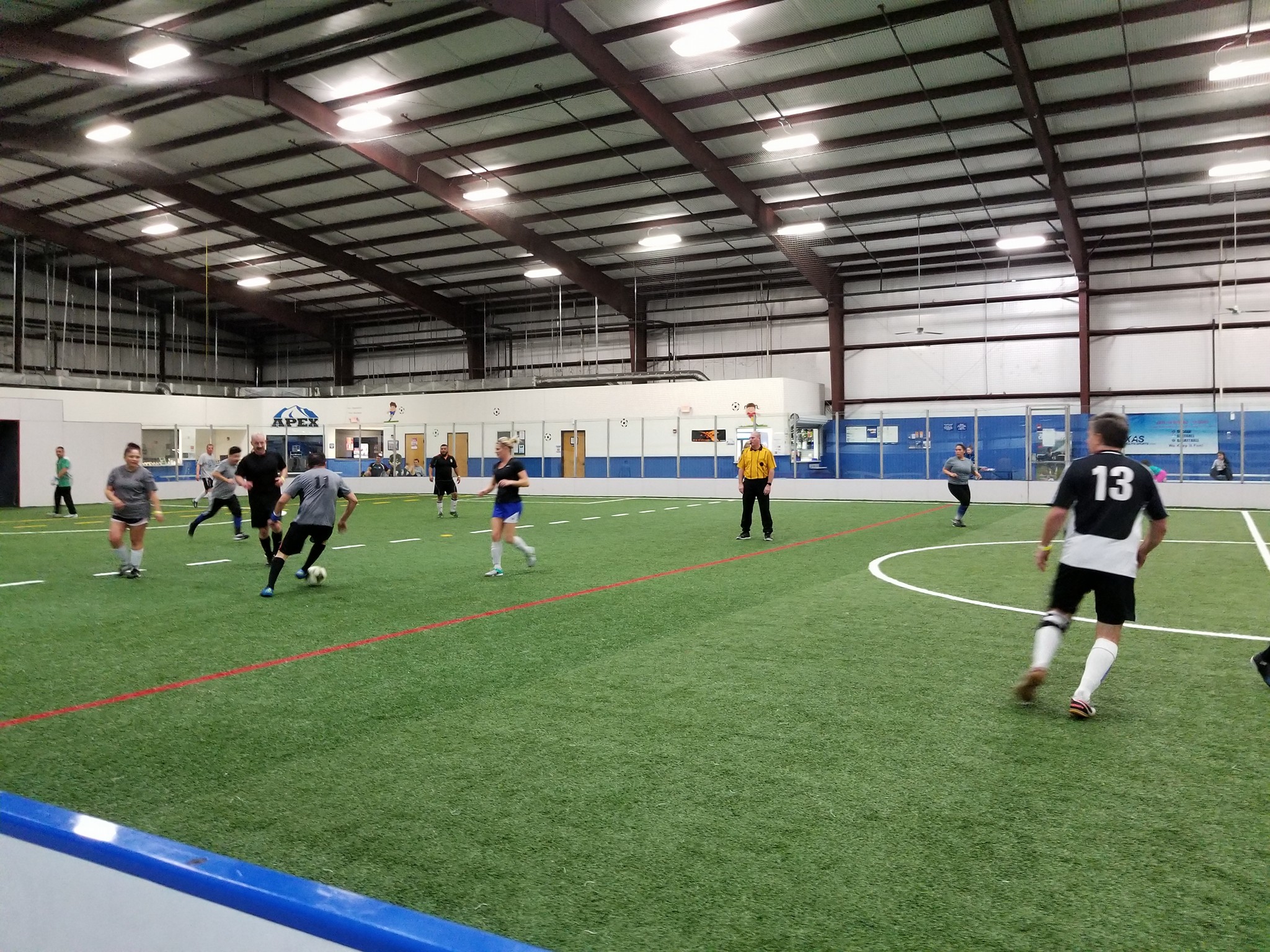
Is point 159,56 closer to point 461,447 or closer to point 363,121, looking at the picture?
point 363,121

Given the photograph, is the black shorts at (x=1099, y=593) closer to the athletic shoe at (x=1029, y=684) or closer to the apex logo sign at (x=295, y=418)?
the athletic shoe at (x=1029, y=684)

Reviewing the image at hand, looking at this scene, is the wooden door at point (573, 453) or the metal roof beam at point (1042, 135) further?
the wooden door at point (573, 453)

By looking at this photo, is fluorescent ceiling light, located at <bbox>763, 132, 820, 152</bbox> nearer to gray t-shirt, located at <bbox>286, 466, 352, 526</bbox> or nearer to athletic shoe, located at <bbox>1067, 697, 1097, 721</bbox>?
gray t-shirt, located at <bbox>286, 466, 352, 526</bbox>

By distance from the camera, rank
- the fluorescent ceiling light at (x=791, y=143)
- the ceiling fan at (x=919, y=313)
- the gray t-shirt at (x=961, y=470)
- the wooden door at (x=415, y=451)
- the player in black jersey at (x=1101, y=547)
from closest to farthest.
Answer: the player in black jersey at (x=1101, y=547) < the gray t-shirt at (x=961, y=470) < the fluorescent ceiling light at (x=791, y=143) < the ceiling fan at (x=919, y=313) < the wooden door at (x=415, y=451)

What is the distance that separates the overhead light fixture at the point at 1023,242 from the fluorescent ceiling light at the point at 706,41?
47.6 ft

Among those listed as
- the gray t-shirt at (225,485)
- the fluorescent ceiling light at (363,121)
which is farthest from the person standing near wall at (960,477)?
the fluorescent ceiling light at (363,121)

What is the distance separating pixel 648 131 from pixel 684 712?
22.1 metres

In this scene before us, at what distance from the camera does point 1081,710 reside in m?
5.17

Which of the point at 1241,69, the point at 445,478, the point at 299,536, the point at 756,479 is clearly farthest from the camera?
the point at 445,478

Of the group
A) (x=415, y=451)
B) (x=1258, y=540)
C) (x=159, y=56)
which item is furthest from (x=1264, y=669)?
(x=415, y=451)

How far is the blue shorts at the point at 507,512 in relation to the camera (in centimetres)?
1162

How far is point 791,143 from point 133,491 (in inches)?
761

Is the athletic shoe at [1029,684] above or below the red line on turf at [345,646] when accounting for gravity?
above

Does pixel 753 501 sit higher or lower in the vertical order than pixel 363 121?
lower
